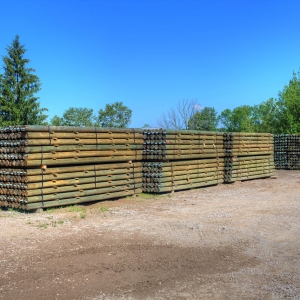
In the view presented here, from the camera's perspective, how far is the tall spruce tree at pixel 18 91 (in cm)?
4188

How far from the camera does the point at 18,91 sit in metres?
43.2

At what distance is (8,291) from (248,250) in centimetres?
404

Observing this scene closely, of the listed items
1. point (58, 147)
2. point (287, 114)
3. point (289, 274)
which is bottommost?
point (289, 274)

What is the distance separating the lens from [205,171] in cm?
1547

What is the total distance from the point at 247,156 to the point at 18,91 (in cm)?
3278

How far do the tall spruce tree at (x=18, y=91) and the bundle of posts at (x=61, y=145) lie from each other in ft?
107

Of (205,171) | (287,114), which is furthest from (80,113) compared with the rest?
(205,171)

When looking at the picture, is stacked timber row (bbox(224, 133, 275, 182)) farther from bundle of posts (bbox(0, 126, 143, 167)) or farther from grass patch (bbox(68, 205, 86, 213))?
grass patch (bbox(68, 205, 86, 213))

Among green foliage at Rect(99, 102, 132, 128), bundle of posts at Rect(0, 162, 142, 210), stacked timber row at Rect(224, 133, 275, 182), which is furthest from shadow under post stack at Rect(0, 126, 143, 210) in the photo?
green foliage at Rect(99, 102, 132, 128)

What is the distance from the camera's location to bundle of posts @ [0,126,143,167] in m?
9.66

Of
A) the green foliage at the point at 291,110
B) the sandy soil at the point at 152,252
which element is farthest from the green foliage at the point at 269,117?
the sandy soil at the point at 152,252

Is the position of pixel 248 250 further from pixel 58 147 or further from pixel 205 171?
pixel 205 171

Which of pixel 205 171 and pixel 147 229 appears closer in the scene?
pixel 147 229

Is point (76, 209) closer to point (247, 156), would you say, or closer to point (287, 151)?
point (247, 156)
